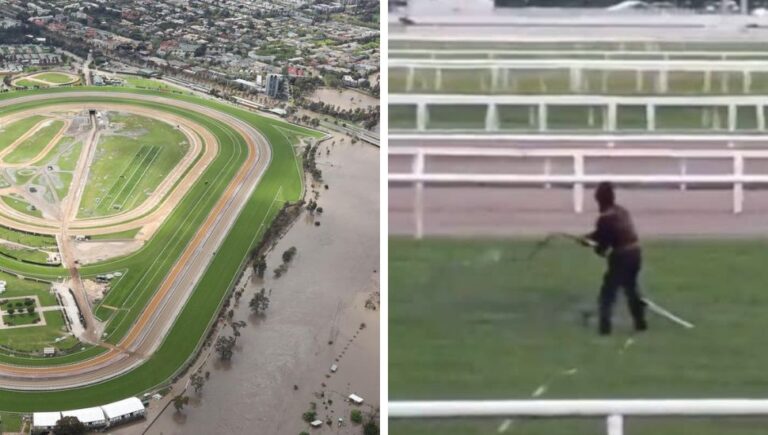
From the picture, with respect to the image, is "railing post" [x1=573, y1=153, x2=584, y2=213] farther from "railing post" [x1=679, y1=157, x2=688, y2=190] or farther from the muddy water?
the muddy water

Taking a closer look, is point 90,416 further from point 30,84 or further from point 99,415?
point 30,84

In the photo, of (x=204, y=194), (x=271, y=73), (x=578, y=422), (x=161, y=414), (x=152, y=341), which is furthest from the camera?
(x=271, y=73)

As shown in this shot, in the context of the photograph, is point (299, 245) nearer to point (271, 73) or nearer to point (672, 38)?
point (271, 73)

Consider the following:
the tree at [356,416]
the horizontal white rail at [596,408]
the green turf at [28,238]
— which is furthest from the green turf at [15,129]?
the horizontal white rail at [596,408]

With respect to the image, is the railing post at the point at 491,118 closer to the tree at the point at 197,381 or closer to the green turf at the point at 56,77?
the tree at the point at 197,381

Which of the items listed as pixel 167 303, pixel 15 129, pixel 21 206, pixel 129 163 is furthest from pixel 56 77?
pixel 167 303

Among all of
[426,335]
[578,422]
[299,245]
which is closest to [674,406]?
[578,422]
